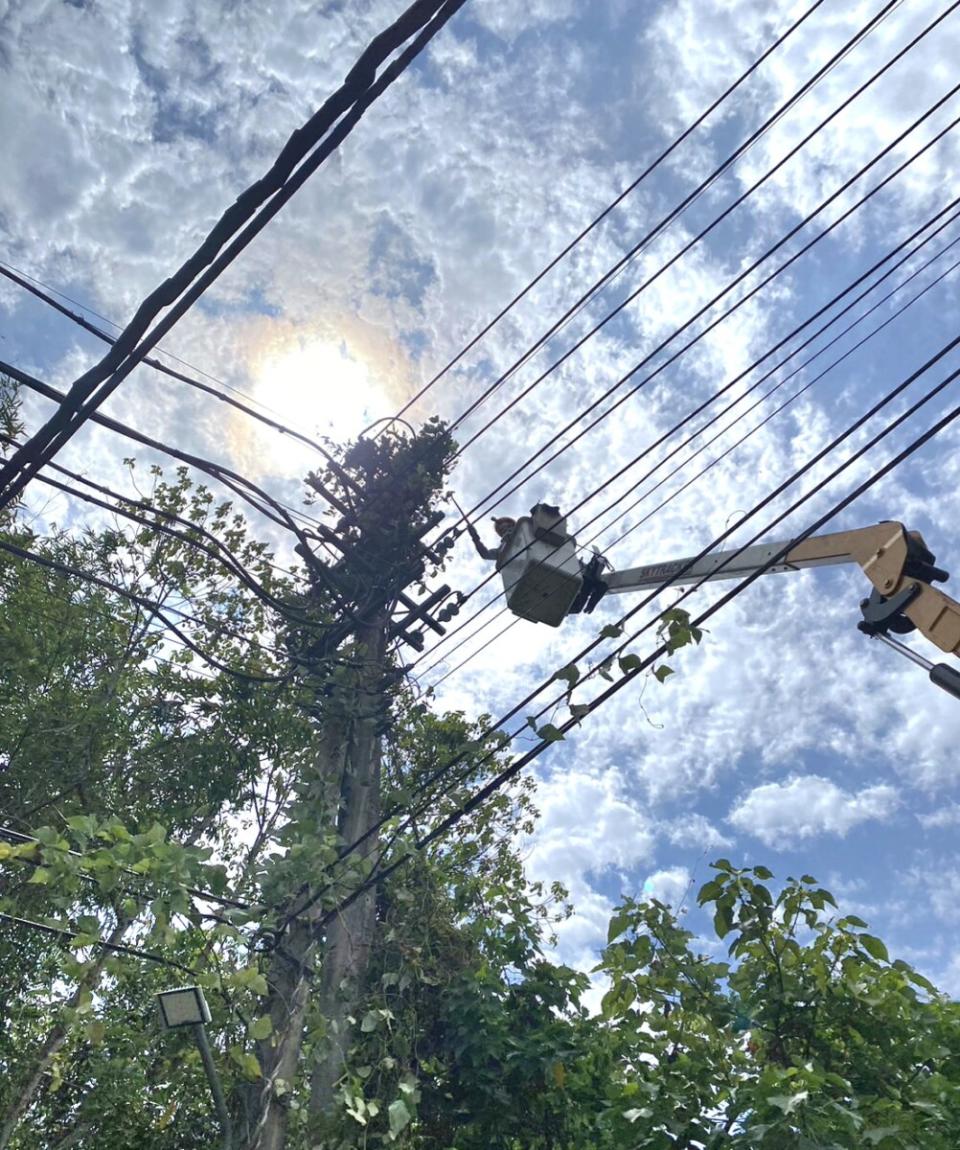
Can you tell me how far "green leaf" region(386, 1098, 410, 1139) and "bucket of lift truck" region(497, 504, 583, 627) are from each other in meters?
3.82

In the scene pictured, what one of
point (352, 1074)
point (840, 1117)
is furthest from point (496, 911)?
point (840, 1117)

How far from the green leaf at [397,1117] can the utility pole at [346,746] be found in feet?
1.76

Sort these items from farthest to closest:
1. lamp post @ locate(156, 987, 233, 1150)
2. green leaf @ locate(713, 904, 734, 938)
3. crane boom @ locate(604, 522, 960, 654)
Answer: crane boom @ locate(604, 522, 960, 654)
green leaf @ locate(713, 904, 734, 938)
lamp post @ locate(156, 987, 233, 1150)

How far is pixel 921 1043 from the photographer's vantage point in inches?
210

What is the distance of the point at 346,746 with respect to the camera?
716 centimetres

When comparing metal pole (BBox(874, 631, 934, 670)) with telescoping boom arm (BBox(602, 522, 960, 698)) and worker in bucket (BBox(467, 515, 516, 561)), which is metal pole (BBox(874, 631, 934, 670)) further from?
worker in bucket (BBox(467, 515, 516, 561))

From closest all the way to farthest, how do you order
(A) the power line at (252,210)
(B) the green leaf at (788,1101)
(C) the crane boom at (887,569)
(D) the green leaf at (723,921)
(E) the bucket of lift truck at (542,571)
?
(A) the power line at (252,210), (B) the green leaf at (788,1101), (D) the green leaf at (723,921), (C) the crane boom at (887,569), (E) the bucket of lift truck at (542,571)

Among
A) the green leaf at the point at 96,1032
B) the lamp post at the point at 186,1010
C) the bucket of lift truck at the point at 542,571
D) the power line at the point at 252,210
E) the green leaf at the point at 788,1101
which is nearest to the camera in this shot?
the power line at the point at 252,210

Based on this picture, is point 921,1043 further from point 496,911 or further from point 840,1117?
point 496,911

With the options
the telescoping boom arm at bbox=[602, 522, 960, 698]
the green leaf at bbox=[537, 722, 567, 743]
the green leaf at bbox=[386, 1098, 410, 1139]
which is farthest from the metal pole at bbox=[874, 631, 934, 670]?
the green leaf at bbox=[386, 1098, 410, 1139]

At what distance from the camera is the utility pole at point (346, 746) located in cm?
543

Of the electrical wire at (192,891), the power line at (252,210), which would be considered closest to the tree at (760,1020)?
the electrical wire at (192,891)

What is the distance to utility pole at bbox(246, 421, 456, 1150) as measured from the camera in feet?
17.8

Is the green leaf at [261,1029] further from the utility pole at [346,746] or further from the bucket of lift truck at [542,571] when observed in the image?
the bucket of lift truck at [542,571]
